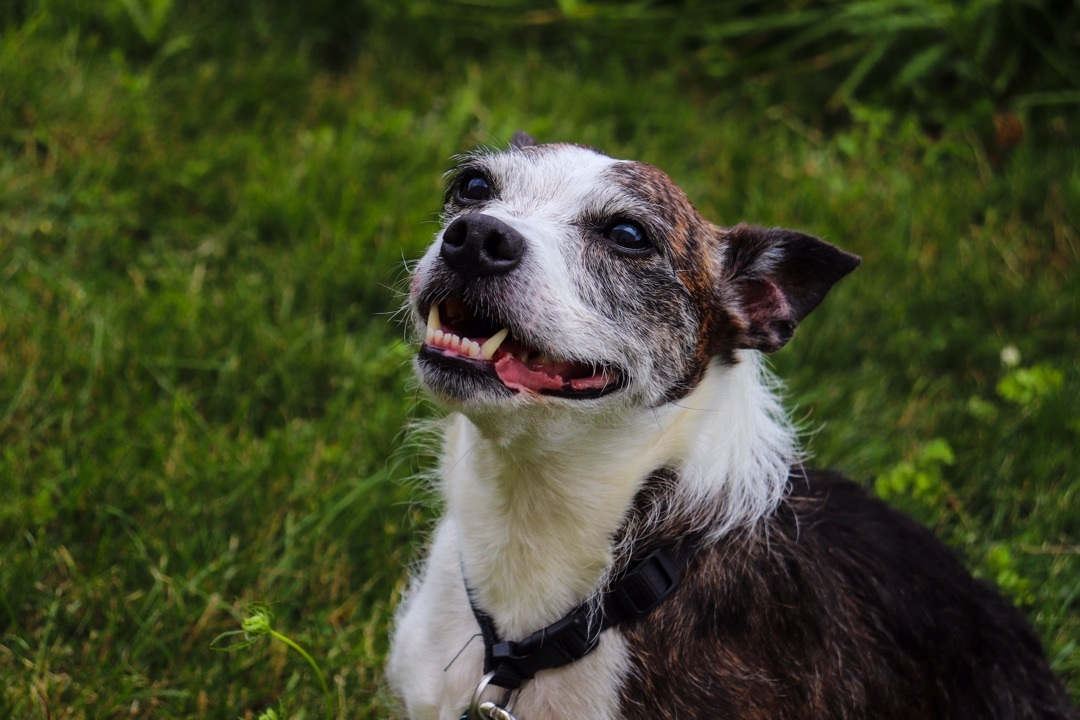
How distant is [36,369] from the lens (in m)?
3.99

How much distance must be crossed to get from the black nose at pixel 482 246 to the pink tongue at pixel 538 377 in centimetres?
23

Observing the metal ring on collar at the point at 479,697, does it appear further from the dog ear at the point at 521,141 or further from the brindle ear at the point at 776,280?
the dog ear at the point at 521,141

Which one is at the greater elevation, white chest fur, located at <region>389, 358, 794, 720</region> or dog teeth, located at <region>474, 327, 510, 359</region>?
dog teeth, located at <region>474, 327, 510, 359</region>

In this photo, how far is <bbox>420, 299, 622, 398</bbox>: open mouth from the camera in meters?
2.62

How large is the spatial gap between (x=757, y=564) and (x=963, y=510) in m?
1.76

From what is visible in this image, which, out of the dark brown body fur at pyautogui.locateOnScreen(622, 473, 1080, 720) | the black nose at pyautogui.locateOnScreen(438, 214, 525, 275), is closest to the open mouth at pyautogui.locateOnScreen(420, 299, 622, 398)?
the black nose at pyautogui.locateOnScreen(438, 214, 525, 275)

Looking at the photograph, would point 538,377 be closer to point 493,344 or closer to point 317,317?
point 493,344

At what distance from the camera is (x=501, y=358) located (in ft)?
8.85

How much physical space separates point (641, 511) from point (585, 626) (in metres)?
0.33

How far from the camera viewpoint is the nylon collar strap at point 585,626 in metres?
2.74

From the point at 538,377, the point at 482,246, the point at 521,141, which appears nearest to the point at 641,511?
the point at 538,377

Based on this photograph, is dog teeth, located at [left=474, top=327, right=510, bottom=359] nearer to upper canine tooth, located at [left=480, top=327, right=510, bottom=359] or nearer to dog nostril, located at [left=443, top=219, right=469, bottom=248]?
upper canine tooth, located at [left=480, top=327, right=510, bottom=359]

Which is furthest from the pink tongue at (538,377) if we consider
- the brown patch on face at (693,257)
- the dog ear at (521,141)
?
the dog ear at (521,141)

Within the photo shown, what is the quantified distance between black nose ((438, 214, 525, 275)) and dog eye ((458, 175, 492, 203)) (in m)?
0.46
